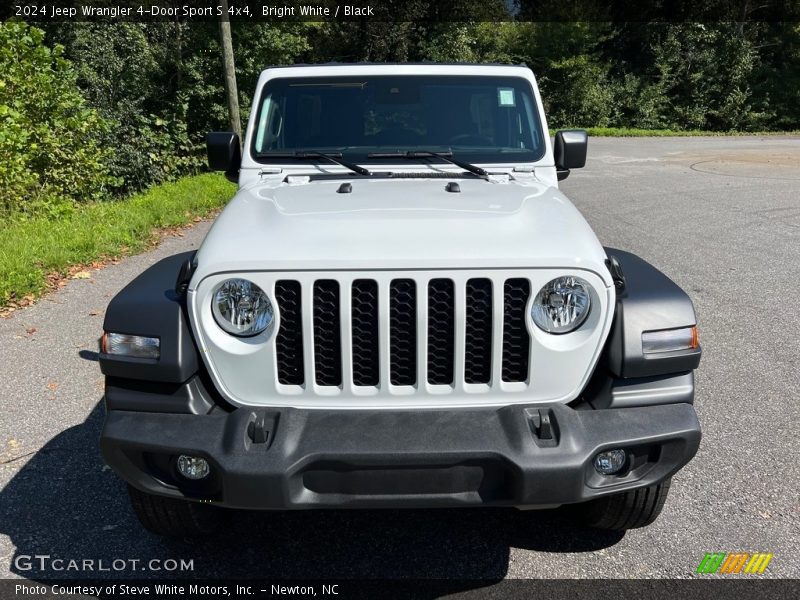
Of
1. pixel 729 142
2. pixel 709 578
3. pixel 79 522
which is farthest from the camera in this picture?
pixel 729 142

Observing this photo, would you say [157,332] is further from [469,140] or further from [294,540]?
[469,140]

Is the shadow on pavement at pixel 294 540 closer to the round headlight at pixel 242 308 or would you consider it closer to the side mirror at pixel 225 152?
the round headlight at pixel 242 308

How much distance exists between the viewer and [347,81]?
4023 mm

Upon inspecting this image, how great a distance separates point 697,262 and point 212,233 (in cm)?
648

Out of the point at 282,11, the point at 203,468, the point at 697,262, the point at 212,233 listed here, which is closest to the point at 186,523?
the point at 203,468

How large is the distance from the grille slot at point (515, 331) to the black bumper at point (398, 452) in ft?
0.50

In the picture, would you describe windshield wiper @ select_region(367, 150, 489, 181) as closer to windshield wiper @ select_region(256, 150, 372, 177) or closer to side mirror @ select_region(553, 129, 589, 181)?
windshield wiper @ select_region(256, 150, 372, 177)

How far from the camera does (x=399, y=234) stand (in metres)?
2.49

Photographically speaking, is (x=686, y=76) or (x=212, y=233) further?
(x=686, y=76)

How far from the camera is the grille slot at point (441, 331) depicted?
2.40 m

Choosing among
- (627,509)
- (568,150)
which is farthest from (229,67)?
(627,509)

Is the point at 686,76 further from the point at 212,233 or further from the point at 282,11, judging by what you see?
the point at 212,233
